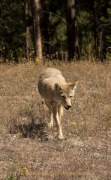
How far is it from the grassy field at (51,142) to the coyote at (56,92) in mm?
352

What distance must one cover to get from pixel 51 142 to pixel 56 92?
3.62ft

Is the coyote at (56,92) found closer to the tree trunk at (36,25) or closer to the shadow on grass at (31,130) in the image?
the shadow on grass at (31,130)

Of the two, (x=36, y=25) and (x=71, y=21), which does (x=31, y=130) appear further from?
(x=71, y=21)

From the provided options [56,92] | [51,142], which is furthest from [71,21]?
[51,142]

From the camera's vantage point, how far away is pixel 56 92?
521cm

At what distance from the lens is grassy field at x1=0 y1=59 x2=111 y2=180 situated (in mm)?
3934

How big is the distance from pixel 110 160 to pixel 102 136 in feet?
3.44

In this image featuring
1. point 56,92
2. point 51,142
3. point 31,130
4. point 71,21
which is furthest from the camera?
point 71,21

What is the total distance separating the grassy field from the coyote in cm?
35

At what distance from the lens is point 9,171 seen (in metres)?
3.71

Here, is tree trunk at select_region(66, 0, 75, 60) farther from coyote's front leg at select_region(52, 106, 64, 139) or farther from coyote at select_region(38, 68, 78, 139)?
coyote's front leg at select_region(52, 106, 64, 139)

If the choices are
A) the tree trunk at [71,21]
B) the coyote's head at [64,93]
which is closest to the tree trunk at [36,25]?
the tree trunk at [71,21]

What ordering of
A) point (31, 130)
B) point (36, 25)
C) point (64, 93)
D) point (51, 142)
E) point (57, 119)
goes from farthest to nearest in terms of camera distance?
point (36, 25) < point (31, 130) < point (57, 119) < point (51, 142) < point (64, 93)

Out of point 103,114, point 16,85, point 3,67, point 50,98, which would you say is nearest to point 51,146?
point 50,98
